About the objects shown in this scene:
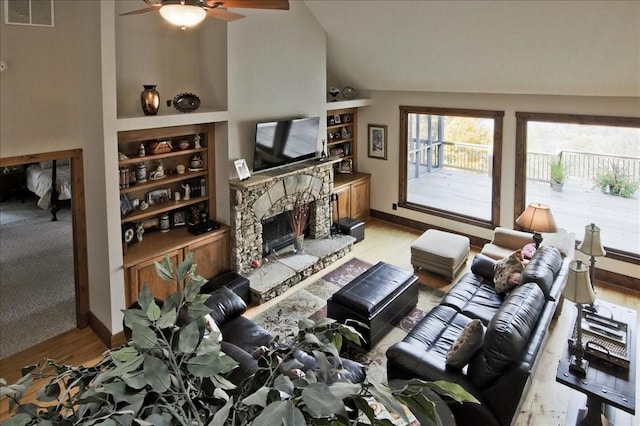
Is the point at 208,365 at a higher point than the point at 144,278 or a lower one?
higher

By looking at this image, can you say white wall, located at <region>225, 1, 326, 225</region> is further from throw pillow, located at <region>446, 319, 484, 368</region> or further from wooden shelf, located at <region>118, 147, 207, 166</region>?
Result: throw pillow, located at <region>446, 319, 484, 368</region>

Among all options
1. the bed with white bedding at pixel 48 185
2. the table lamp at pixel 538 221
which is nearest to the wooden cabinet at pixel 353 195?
the table lamp at pixel 538 221

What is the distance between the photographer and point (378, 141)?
8609 mm

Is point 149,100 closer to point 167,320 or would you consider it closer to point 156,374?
point 167,320

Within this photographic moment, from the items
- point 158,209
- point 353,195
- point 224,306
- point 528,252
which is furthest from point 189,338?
point 353,195

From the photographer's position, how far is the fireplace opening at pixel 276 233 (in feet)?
22.1

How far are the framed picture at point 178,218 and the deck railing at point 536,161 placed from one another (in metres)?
4.45

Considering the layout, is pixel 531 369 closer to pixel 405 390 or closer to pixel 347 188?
pixel 405 390

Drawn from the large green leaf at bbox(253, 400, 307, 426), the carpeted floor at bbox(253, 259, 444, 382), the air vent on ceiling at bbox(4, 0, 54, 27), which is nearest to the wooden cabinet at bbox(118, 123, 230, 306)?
the carpeted floor at bbox(253, 259, 444, 382)

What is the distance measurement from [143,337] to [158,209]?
4838 millimetres

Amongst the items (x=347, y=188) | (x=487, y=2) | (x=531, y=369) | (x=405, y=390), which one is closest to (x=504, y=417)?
(x=531, y=369)

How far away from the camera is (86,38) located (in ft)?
14.8

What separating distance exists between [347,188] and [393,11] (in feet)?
10.8

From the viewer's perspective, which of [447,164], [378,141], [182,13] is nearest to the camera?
[182,13]
